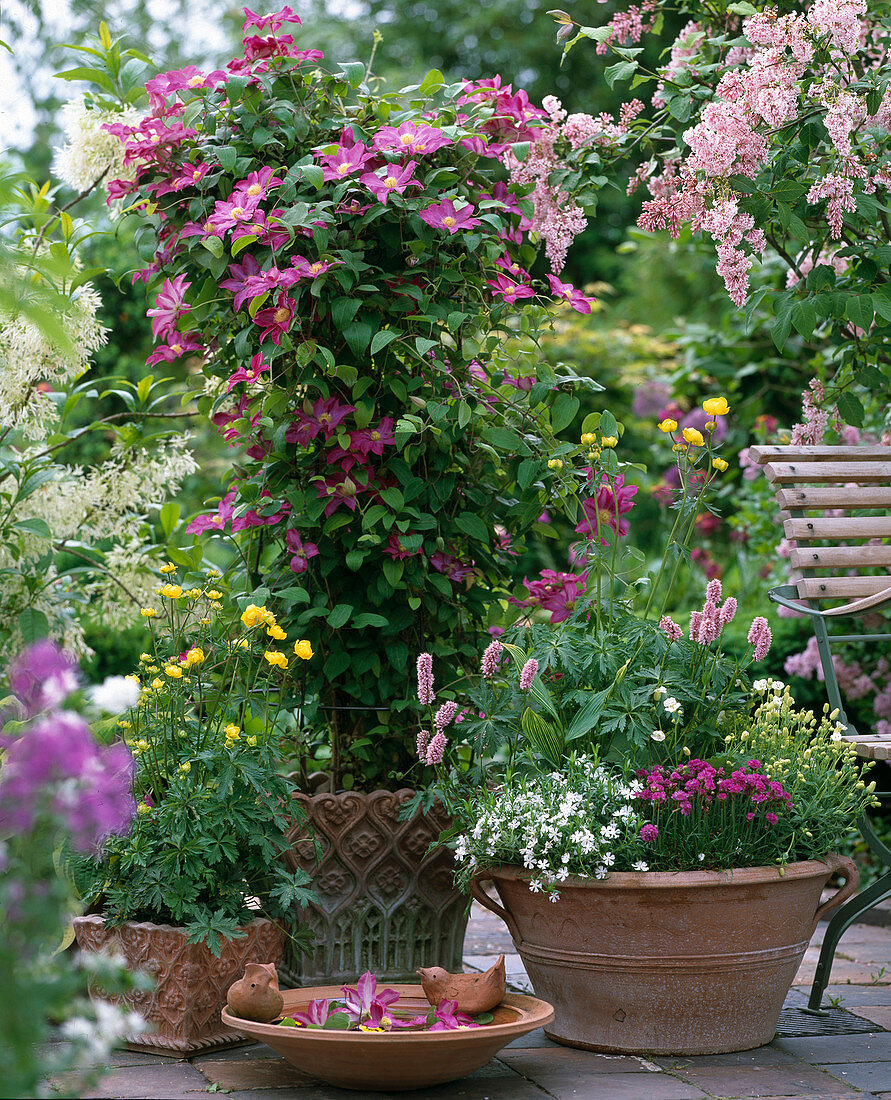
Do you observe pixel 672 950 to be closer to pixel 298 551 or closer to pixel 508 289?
pixel 298 551

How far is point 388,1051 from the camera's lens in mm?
1892

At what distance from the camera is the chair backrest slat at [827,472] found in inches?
107

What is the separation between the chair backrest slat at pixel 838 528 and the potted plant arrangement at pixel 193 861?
124 centimetres

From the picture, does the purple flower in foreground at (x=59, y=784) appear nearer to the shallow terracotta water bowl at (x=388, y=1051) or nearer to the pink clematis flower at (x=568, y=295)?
the shallow terracotta water bowl at (x=388, y=1051)

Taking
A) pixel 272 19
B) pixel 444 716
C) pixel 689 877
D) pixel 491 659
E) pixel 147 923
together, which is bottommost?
pixel 147 923

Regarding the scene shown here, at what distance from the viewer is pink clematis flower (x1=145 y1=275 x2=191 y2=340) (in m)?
2.67

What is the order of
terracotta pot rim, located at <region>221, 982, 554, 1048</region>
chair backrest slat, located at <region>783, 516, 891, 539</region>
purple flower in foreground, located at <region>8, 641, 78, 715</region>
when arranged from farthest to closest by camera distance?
chair backrest slat, located at <region>783, 516, 891, 539</region> → terracotta pot rim, located at <region>221, 982, 554, 1048</region> → purple flower in foreground, located at <region>8, 641, 78, 715</region>

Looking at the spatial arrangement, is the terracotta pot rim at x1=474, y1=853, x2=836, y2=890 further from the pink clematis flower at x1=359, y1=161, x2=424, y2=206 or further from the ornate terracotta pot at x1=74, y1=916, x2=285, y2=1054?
the pink clematis flower at x1=359, y1=161, x2=424, y2=206

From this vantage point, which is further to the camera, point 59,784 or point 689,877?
point 689,877

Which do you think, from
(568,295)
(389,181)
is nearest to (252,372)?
(389,181)

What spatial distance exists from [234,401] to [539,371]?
716 mm

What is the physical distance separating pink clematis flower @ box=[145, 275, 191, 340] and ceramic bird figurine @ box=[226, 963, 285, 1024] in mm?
1426

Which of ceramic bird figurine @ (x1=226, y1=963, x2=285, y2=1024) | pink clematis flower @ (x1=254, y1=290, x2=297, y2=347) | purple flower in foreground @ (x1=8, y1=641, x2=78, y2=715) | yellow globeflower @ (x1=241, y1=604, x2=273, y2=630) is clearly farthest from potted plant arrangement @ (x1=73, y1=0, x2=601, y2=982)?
purple flower in foreground @ (x1=8, y1=641, x2=78, y2=715)

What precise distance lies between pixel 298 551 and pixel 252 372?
0.41 m
